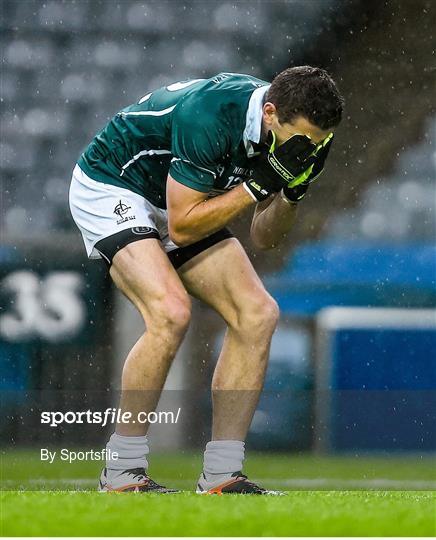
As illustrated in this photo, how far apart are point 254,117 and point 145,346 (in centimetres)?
51

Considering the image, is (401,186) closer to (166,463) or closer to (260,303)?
(166,463)

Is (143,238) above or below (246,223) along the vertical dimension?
above

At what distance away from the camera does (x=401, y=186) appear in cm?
550

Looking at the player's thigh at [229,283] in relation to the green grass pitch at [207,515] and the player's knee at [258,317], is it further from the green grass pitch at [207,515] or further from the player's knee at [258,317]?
the green grass pitch at [207,515]

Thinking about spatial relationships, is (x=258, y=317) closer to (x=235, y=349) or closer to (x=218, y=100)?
(x=235, y=349)

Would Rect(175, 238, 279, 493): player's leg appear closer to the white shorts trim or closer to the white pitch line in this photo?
the white shorts trim

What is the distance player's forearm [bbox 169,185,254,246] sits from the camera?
2.43 meters

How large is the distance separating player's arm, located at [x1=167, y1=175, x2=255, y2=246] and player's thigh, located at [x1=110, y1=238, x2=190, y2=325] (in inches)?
3.5

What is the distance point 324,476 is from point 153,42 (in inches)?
90.0

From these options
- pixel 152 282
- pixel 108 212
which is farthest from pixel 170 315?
pixel 108 212

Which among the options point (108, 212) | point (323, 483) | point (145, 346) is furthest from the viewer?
point (323, 483)

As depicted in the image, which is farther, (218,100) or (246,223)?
(246,223)

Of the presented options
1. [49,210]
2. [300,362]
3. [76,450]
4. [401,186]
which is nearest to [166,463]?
[76,450]

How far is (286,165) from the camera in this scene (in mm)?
2391
